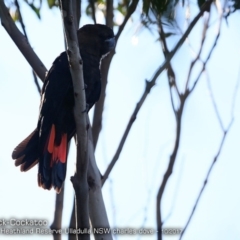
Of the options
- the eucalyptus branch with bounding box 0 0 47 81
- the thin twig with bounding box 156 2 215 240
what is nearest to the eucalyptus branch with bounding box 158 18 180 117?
the thin twig with bounding box 156 2 215 240

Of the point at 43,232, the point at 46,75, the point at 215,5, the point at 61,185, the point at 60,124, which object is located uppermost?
the point at 215,5

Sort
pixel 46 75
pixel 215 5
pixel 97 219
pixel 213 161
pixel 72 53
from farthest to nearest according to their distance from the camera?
pixel 215 5, pixel 46 75, pixel 213 161, pixel 97 219, pixel 72 53

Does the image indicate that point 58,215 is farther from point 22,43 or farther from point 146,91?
point 22,43

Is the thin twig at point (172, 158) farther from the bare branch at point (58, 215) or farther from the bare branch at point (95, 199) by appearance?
the bare branch at point (58, 215)

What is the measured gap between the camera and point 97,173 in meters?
3.50

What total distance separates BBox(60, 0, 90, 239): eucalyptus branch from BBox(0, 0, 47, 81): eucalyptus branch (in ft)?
2.68

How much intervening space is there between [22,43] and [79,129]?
3.20ft

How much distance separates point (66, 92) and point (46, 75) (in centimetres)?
17

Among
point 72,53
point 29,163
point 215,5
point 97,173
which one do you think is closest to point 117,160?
point 97,173

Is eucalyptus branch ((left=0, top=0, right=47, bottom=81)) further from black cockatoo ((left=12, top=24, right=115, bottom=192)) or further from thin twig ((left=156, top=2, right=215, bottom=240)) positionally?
thin twig ((left=156, top=2, right=215, bottom=240))

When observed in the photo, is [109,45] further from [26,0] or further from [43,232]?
[43,232]

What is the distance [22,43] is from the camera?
379 centimetres

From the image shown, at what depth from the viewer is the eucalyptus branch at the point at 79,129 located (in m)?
2.88

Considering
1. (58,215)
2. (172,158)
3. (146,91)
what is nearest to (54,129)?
(58,215)
